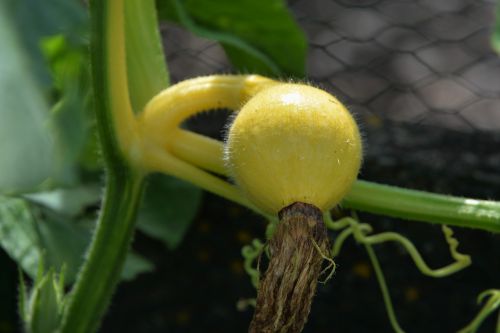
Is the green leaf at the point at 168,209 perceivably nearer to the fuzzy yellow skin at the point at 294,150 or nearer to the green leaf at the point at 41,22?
the green leaf at the point at 41,22

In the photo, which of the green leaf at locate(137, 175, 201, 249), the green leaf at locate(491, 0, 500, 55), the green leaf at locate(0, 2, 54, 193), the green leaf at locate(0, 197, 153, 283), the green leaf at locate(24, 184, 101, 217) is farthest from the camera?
the green leaf at locate(137, 175, 201, 249)

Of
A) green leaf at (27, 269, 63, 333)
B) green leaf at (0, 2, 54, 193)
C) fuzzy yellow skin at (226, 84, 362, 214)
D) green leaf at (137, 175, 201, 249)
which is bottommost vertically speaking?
green leaf at (137, 175, 201, 249)

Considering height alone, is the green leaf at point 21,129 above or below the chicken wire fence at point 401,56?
above

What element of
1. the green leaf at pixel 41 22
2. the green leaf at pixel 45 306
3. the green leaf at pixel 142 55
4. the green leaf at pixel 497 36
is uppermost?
the green leaf at pixel 41 22

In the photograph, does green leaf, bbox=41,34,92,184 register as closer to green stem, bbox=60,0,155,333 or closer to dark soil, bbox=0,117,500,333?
green stem, bbox=60,0,155,333

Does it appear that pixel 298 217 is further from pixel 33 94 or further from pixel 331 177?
pixel 33 94

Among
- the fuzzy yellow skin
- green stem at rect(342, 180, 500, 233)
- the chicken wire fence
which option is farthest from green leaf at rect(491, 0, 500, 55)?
the chicken wire fence

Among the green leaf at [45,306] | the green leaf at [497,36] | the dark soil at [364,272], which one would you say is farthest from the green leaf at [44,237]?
the dark soil at [364,272]
